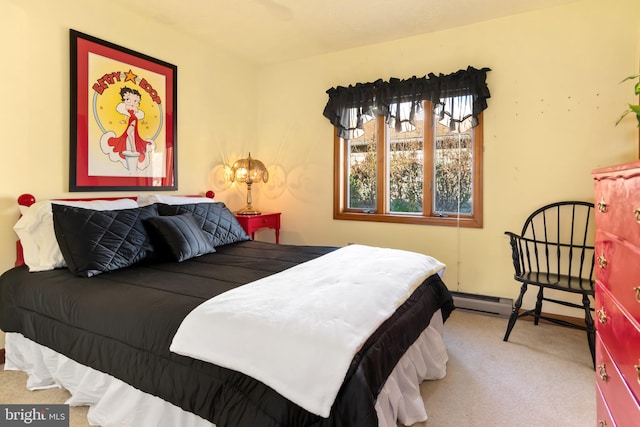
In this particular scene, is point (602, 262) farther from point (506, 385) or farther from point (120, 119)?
point (120, 119)

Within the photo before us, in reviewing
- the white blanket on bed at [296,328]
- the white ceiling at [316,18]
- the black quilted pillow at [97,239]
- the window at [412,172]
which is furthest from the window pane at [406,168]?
the black quilted pillow at [97,239]

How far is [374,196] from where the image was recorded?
365 centimetres

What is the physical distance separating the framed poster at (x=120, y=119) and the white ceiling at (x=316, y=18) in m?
0.46

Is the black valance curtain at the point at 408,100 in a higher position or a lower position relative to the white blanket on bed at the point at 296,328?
higher

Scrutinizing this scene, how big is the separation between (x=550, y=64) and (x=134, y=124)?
329 centimetres

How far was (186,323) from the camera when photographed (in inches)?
51.9

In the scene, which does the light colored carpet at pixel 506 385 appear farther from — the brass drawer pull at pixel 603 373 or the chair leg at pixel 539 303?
the brass drawer pull at pixel 603 373

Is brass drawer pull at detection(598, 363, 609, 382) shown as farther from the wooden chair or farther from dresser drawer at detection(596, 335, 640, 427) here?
the wooden chair

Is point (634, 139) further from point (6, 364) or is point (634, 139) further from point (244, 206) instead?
point (6, 364)

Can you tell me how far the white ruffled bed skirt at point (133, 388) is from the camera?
4.65ft

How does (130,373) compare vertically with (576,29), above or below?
below

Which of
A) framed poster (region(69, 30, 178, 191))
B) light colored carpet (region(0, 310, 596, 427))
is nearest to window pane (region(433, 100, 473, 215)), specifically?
light colored carpet (region(0, 310, 596, 427))

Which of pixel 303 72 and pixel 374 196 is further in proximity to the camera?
pixel 303 72

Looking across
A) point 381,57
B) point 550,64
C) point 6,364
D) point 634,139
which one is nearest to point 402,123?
point 381,57
